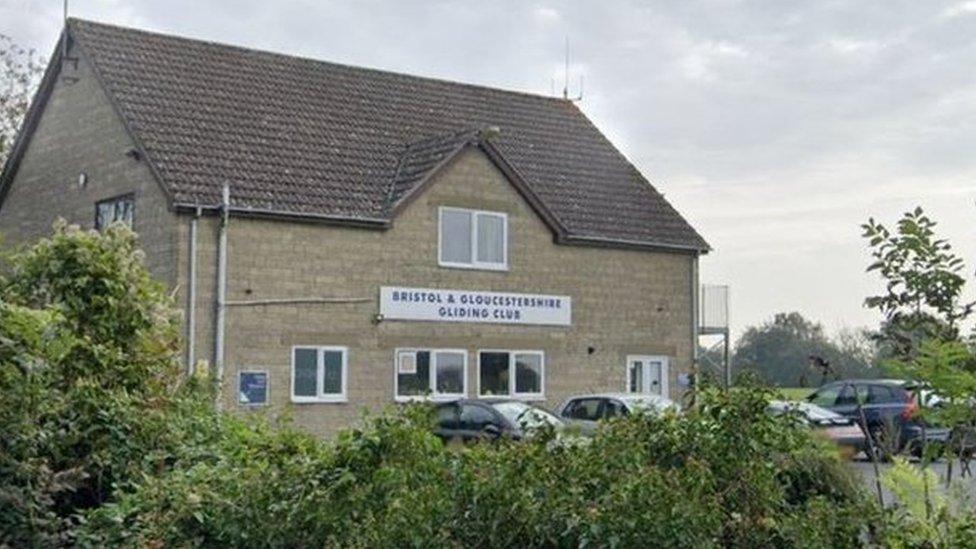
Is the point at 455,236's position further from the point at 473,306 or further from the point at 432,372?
the point at 432,372

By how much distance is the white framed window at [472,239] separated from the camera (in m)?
30.4

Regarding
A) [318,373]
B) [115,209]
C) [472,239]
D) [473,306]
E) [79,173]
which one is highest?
[79,173]

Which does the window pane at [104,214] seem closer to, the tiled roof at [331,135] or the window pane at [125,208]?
the window pane at [125,208]

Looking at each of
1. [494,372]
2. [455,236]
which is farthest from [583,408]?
[455,236]

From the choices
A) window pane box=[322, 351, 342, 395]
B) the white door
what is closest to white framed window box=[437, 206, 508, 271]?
window pane box=[322, 351, 342, 395]

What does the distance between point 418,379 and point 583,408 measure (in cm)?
469

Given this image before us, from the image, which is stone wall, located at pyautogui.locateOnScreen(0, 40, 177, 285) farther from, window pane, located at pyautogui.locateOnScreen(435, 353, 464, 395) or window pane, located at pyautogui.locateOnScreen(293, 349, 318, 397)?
window pane, located at pyautogui.locateOnScreen(435, 353, 464, 395)

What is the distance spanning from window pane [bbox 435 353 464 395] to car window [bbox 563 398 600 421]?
3958 millimetres

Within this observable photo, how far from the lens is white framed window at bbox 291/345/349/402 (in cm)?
2753

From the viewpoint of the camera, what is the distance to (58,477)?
8.49m

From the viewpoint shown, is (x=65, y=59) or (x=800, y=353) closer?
(x=800, y=353)

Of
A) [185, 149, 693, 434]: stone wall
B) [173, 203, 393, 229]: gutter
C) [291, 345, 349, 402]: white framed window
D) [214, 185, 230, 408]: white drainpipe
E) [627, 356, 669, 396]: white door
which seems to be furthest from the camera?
[627, 356, 669, 396]: white door

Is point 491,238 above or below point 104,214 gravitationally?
below

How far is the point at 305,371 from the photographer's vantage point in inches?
1091
